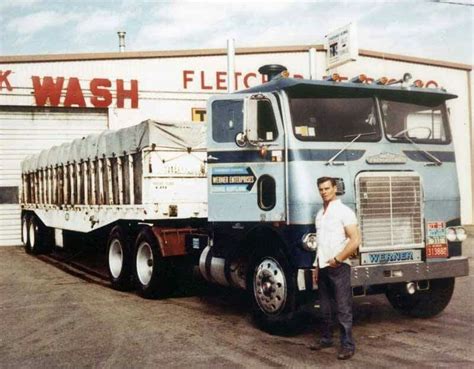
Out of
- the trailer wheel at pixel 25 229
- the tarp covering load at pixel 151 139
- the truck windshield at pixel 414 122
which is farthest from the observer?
the trailer wheel at pixel 25 229

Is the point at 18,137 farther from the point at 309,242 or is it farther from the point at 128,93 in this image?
the point at 309,242

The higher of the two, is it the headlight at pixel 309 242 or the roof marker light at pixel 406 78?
the roof marker light at pixel 406 78

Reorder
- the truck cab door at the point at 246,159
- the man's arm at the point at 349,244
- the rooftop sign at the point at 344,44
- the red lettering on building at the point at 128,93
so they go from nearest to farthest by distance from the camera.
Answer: the man's arm at the point at 349,244, the truck cab door at the point at 246,159, the rooftop sign at the point at 344,44, the red lettering on building at the point at 128,93

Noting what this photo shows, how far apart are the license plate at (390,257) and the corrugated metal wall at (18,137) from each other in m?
15.7

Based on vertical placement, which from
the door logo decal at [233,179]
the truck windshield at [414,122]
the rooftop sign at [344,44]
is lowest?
the door logo decal at [233,179]

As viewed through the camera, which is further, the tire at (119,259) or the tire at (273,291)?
the tire at (119,259)

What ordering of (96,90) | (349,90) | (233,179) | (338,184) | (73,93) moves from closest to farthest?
(338,184)
(349,90)
(233,179)
(73,93)
(96,90)

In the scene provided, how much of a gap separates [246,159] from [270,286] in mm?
1565

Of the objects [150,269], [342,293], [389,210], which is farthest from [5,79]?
[342,293]

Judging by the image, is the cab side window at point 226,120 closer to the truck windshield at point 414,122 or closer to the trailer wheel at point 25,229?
the truck windshield at point 414,122

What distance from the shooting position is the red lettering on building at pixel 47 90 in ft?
65.6

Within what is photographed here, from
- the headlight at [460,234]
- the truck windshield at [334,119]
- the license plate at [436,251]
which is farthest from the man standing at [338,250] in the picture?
the headlight at [460,234]

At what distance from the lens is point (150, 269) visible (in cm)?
1008

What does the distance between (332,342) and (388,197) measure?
181 cm
